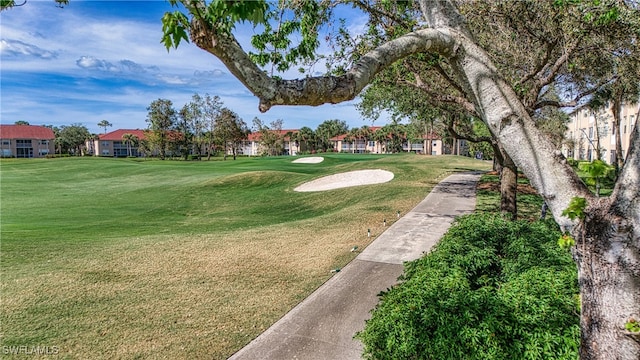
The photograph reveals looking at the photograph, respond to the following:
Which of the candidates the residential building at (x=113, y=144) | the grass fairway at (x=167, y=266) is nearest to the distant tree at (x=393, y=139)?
the residential building at (x=113, y=144)

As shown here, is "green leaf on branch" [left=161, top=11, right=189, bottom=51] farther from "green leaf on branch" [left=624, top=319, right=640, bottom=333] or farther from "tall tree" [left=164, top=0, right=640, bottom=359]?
"green leaf on branch" [left=624, top=319, right=640, bottom=333]

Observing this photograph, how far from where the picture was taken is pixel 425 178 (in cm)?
2152

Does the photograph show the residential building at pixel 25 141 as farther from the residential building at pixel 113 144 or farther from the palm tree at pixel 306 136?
the palm tree at pixel 306 136

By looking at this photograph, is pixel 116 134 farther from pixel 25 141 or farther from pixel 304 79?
pixel 304 79

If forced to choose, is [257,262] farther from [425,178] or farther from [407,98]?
[425,178]

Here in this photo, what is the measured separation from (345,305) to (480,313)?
261cm

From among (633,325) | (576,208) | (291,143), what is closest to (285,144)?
(291,143)

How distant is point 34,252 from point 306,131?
3530 inches

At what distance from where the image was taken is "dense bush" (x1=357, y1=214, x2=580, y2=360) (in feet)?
10.7

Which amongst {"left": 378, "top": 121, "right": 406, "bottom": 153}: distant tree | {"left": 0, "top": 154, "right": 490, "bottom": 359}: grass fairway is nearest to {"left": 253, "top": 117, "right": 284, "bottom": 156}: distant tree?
{"left": 378, "top": 121, "right": 406, "bottom": 153}: distant tree

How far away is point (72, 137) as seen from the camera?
9188 centimetres

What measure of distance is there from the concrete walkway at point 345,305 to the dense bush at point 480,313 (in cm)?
93

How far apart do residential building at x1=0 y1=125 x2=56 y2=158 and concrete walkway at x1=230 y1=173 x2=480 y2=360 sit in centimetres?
9448

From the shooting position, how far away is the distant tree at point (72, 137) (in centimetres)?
9050
